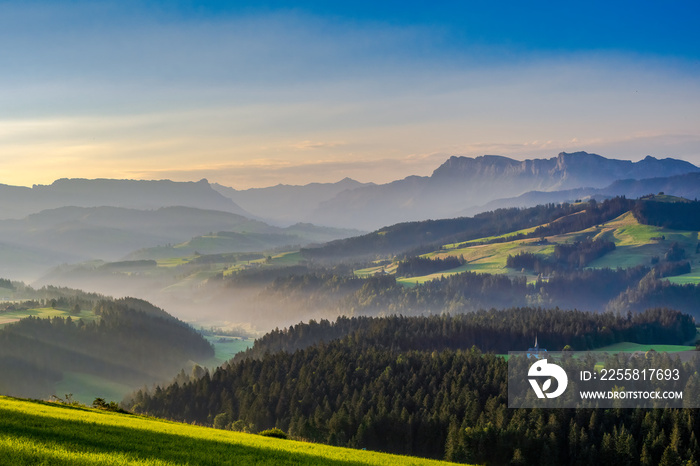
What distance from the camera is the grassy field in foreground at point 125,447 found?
3150 centimetres

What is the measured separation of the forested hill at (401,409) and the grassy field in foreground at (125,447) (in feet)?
185

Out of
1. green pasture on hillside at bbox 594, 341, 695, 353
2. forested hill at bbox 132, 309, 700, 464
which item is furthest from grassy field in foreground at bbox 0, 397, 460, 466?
green pasture on hillside at bbox 594, 341, 695, 353

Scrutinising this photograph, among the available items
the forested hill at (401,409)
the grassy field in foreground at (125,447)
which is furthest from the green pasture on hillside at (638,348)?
the grassy field in foreground at (125,447)

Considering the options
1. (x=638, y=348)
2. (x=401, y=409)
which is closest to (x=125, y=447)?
(x=401, y=409)

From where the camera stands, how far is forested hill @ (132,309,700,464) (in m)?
95.0

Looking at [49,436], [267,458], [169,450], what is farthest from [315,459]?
[49,436]

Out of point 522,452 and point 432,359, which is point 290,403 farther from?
point 522,452

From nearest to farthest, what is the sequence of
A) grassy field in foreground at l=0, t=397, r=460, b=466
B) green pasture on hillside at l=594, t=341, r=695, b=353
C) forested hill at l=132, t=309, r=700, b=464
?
grassy field in foreground at l=0, t=397, r=460, b=466, forested hill at l=132, t=309, r=700, b=464, green pasture on hillside at l=594, t=341, r=695, b=353

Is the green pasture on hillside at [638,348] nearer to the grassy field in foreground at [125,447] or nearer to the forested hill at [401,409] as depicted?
the forested hill at [401,409]

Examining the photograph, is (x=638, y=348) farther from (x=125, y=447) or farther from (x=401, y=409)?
(x=125, y=447)

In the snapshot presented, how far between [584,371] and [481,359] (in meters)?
23.3

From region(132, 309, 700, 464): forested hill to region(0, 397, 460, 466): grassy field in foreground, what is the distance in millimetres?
56530

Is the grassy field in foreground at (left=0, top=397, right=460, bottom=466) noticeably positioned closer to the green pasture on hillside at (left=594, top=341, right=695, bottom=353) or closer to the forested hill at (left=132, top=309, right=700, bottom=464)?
the forested hill at (left=132, top=309, right=700, bottom=464)

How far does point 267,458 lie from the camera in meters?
39.9
